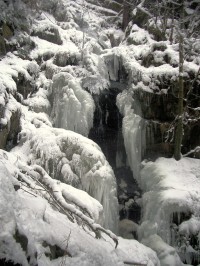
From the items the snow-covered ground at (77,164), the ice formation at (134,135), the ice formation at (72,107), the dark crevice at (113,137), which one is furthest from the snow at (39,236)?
the dark crevice at (113,137)

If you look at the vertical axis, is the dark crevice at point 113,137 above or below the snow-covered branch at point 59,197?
below

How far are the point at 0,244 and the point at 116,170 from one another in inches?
328

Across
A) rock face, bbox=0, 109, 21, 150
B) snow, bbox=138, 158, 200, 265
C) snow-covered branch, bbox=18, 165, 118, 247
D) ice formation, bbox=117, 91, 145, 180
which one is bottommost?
snow, bbox=138, 158, 200, 265

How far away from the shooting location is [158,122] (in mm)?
9344

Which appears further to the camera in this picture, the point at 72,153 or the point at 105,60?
the point at 105,60

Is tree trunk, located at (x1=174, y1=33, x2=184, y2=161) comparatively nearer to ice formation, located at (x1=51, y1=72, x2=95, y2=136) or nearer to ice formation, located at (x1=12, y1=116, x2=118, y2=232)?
ice formation, located at (x1=51, y1=72, x2=95, y2=136)

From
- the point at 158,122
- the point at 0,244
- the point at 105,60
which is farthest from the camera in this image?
the point at 105,60

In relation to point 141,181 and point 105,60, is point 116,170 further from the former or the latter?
point 105,60

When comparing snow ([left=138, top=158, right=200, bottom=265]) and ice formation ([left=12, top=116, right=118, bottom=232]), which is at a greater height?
ice formation ([left=12, top=116, right=118, bottom=232])

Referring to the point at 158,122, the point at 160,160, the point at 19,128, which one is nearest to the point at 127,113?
the point at 158,122

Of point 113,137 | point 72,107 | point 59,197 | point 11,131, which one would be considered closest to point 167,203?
point 72,107

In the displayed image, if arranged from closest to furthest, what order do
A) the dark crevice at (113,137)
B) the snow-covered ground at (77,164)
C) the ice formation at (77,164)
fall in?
the snow-covered ground at (77,164) → the ice formation at (77,164) → the dark crevice at (113,137)

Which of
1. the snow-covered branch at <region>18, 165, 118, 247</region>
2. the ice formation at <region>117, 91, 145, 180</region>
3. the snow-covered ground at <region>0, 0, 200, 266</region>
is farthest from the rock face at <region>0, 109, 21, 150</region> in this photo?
the ice formation at <region>117, 91, 145, 180</region>

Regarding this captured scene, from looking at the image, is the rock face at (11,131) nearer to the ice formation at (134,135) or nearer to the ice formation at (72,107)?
the ice formation at (72,107)
